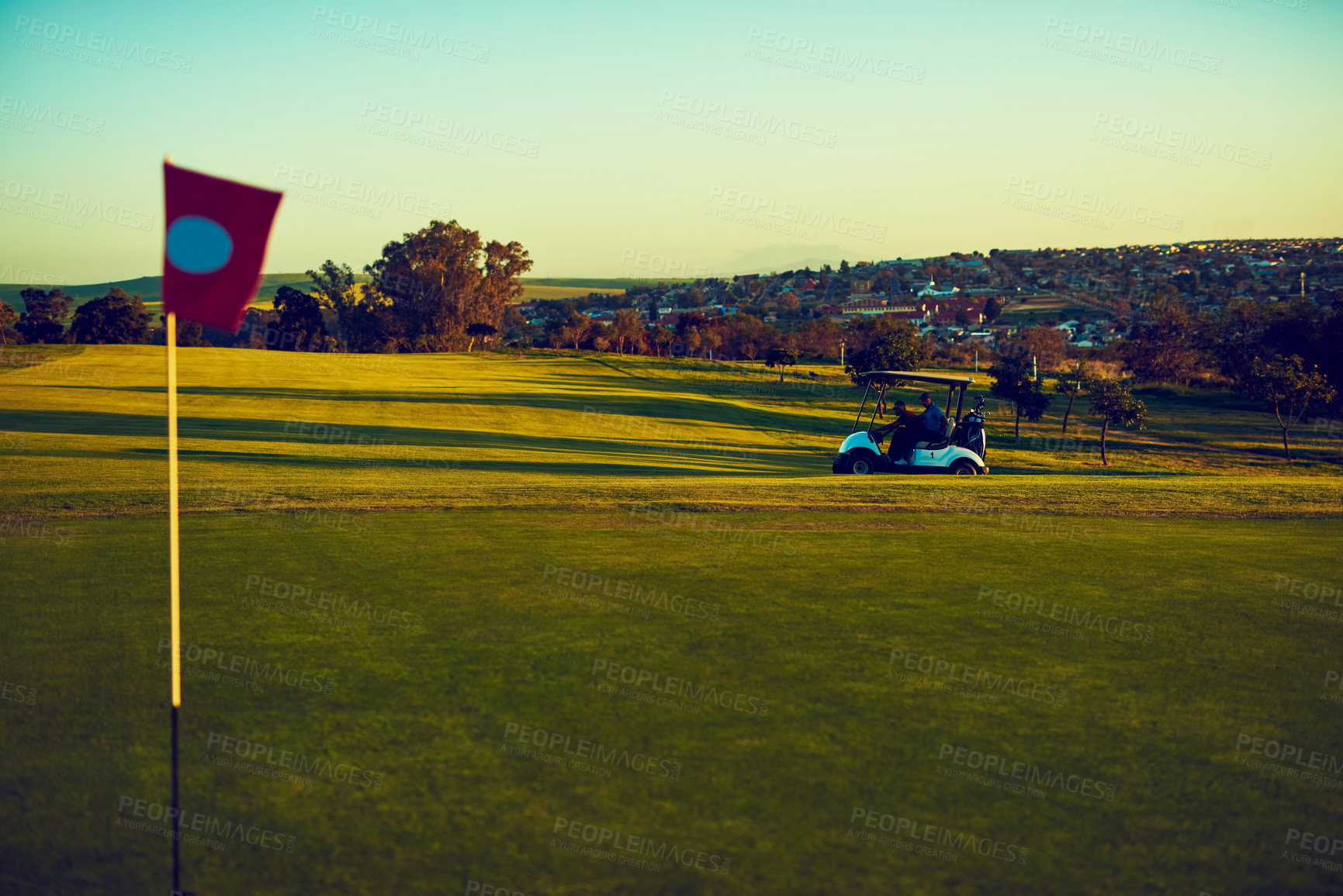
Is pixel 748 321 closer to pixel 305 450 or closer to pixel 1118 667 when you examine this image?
pixel 305 450

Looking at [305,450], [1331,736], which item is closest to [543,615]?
[1331,736]

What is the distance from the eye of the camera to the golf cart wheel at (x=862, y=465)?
72.6ft

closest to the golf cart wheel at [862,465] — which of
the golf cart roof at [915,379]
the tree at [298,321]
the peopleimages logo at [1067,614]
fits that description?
the golf cart roof at [915,379]

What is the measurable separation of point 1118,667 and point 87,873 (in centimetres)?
676

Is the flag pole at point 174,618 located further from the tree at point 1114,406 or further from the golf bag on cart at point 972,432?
the tree at point 1114,406

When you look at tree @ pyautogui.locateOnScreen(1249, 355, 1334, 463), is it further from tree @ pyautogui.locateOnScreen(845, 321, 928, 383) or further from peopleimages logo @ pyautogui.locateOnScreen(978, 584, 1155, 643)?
peopleimages logo @ pyautogui.locateOnScreen(978, 584, 1155, 643)

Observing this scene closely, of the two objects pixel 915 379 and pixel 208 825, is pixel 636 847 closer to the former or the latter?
pixel 208 825

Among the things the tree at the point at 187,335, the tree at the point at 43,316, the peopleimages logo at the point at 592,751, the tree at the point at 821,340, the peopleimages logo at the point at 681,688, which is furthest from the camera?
the tree at the point at 187,335

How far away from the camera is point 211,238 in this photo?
441cm

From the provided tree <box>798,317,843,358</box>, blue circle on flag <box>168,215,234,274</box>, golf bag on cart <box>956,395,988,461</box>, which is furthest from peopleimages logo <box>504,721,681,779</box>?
tree <box>798,317,843,358</box>

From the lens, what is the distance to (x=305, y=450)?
24.5 metres

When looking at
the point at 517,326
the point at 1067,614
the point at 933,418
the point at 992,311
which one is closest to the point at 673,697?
the point at 1067,614

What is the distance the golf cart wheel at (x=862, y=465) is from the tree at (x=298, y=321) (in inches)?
3094

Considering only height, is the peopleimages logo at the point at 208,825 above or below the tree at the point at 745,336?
below
